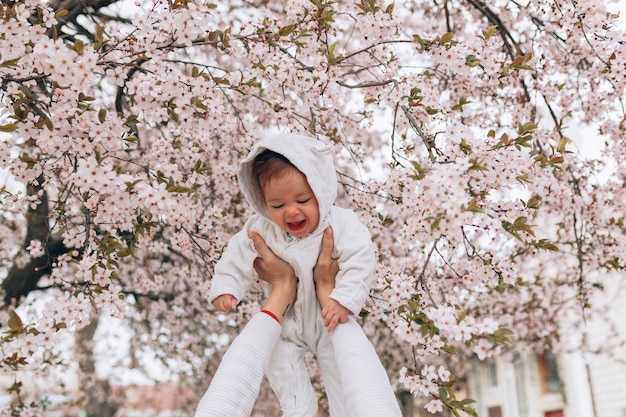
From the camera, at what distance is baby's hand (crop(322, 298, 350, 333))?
209cm

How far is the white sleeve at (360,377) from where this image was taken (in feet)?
6.09

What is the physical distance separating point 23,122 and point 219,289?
1065 millimetres

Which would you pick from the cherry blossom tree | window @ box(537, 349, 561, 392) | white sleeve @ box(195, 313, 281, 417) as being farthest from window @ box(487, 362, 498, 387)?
white sleeve @ box(195, 313, 281, 417)

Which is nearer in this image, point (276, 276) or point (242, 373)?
point (242, 373)

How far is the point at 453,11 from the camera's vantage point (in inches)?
206

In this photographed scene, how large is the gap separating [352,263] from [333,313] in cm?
21

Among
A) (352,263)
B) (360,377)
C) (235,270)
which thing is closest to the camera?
(360,377)

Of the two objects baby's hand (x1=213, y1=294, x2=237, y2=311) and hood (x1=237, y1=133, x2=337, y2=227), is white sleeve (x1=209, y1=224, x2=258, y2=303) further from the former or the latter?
hood (x1=237, y1=133, x2=337, y2=227)

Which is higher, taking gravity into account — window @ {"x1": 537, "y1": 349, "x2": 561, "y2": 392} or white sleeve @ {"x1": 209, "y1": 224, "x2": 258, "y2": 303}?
window @ {"x1": 537, "y1": 349, "x2": 561, "y2": 392}

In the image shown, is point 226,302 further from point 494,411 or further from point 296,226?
point 494,411

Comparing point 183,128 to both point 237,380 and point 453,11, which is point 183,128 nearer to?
point 237,380

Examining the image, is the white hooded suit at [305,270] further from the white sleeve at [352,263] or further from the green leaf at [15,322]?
the green leaf at [15,322]

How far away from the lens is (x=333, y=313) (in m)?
2.09

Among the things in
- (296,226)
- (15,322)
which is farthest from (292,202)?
(15,322)
